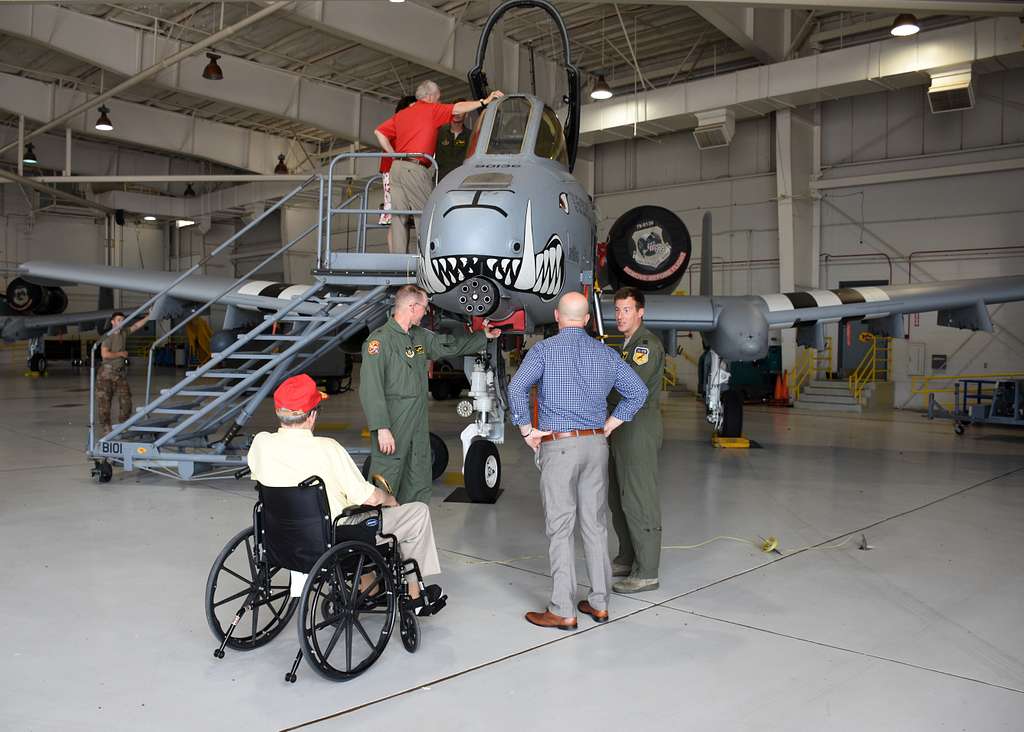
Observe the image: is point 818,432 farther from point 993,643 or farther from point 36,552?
point 36,552

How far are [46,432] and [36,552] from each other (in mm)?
7565

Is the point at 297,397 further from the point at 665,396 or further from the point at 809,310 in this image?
the point at 665,396

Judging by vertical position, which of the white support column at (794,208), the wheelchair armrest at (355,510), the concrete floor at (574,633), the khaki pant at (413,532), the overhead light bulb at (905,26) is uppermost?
the overhead light bulb at (905,26)

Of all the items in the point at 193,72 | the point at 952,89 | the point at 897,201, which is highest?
the point at 193,72

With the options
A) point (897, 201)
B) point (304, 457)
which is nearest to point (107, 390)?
point (304, 457)

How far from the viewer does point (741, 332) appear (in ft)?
33.8

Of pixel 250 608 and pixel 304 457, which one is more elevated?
pixel 304 457

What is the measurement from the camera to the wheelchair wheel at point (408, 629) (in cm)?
375

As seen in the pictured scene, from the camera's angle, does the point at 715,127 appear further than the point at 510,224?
Yes

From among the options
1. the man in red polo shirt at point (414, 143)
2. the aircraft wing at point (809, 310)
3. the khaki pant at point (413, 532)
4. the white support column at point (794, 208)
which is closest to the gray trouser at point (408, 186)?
the man in red polo shirt at point (414, 143)

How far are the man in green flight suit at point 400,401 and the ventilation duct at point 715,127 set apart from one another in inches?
562

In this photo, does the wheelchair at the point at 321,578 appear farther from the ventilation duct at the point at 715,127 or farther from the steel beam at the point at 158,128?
the steel beam at the point at 158,128

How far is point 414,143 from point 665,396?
48.0ft

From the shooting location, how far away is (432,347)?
552 cm
